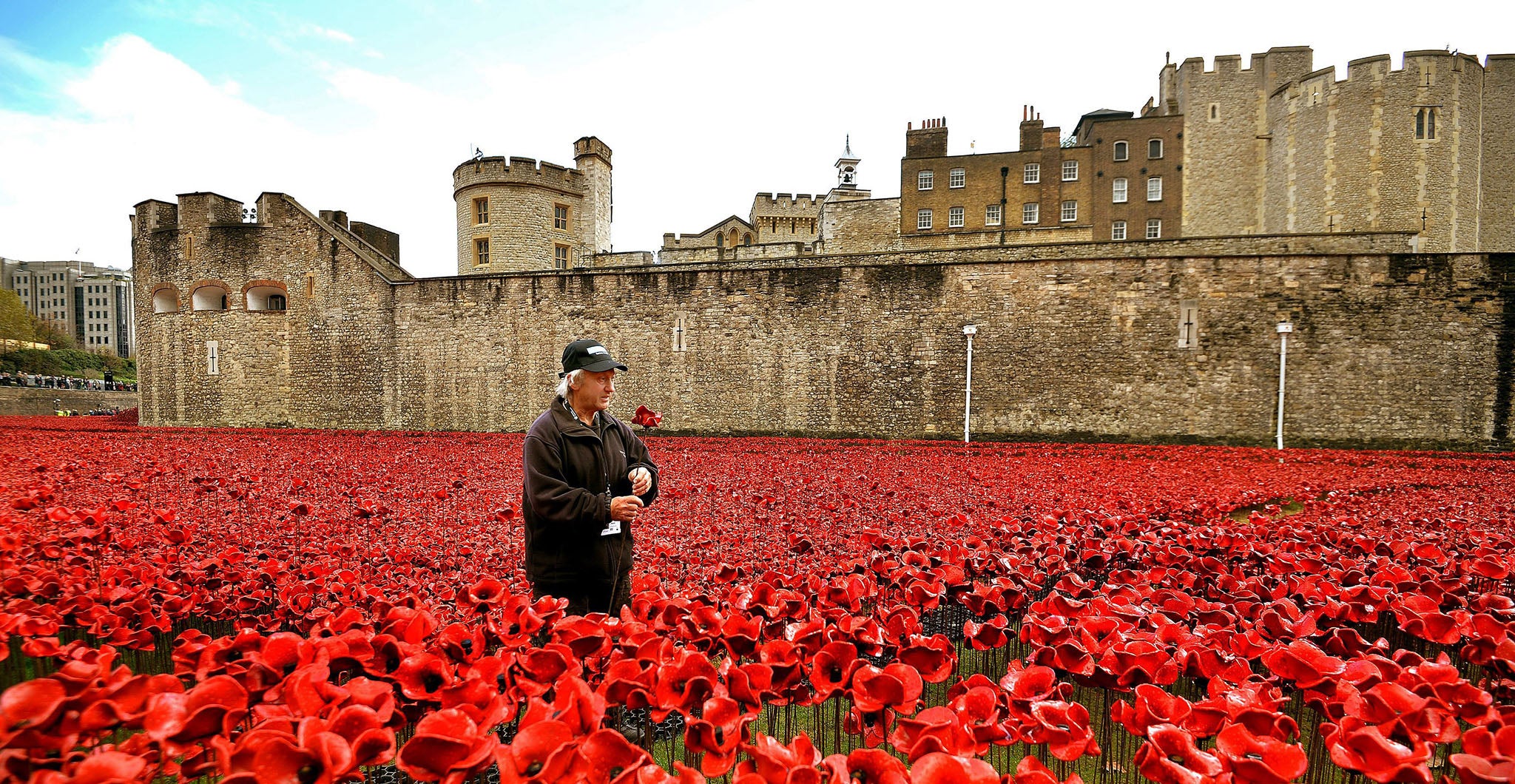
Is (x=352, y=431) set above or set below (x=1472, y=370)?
below

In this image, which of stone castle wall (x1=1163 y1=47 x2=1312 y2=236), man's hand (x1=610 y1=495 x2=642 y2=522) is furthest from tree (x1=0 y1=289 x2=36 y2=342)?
stone castle wall (x1=1163 y1=47 x2=1312 y2=236)

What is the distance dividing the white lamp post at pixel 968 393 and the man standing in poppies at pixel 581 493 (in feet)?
54.1

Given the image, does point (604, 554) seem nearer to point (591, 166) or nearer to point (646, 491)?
point (646, 491)

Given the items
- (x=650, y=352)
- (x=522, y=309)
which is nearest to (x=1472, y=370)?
(x=650, y=352)

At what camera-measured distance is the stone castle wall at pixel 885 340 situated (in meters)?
17.3

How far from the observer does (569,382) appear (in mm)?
3545

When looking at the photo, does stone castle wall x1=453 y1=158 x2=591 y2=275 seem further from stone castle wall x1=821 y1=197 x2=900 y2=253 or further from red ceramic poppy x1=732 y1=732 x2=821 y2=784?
red ceramic poppy x1=732 y1=732 x2=821 y2=784

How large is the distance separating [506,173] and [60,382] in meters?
35.2

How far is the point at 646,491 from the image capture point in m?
3.69

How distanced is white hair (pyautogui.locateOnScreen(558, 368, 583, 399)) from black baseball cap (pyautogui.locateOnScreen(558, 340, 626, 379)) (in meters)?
0.02

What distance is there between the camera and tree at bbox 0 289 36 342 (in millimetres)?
49875

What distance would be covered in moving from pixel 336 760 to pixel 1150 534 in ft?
18.9

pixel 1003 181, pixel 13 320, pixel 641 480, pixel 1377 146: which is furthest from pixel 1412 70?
pixel 13 320

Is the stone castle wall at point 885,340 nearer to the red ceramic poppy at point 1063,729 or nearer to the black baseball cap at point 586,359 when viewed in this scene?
the black baseball cap at point 586,359
